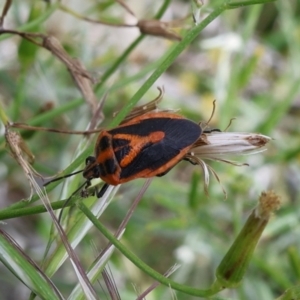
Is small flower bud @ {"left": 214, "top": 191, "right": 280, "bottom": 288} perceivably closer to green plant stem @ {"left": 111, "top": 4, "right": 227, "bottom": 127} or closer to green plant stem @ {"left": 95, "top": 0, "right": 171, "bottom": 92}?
green plant stem @ {"left": 111, "top": 4, "right": 227, "bottom": 127}

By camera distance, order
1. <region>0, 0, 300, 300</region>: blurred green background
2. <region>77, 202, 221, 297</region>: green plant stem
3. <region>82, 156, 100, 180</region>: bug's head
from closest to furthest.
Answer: <region>77, 202, 221, 297</region>: green plant stem < <region>82, 156, 100, 180</region>: bug's head < <region>0, 0, 300, 300</region>: blurred green background

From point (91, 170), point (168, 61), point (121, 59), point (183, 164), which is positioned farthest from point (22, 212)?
point (183, 164)

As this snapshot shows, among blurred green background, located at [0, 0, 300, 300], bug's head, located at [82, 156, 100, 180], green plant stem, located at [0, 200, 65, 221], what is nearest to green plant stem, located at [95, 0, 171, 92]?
blurred green background, located at [0, 0, 300, 300]

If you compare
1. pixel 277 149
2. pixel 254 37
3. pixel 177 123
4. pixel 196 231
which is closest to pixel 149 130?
pixel 177 123

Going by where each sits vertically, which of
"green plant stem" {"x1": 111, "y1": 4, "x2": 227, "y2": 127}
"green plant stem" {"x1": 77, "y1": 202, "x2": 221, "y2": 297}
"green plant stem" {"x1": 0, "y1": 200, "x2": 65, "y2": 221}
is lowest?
"green plant stem" {"x1": 77, "y1": 202, "x2": 221, "y2": 297}

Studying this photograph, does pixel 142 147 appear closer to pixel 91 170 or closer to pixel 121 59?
pixel 91 170

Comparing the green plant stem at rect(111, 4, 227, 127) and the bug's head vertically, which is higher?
the green plant stem at rect(111, 4, 227, 127)

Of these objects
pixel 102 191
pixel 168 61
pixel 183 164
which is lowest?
pixel 102 191
